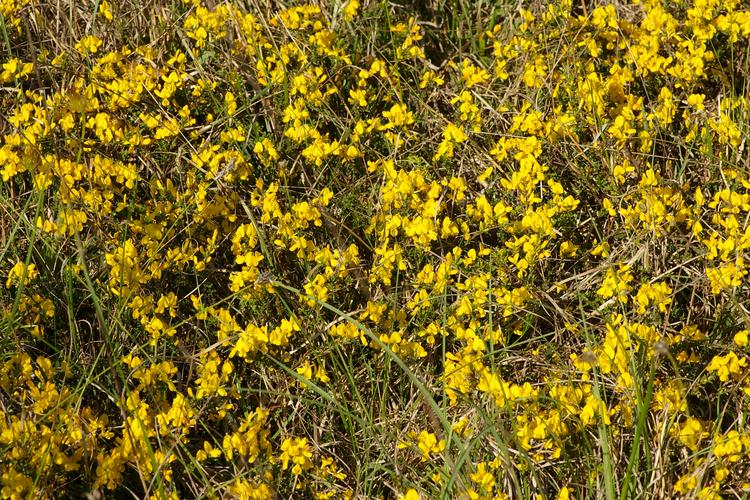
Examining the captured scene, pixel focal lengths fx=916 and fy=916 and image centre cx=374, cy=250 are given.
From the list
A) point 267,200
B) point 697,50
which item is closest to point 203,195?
point 267,200

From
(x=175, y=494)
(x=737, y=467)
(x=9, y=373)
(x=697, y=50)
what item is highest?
(x=697, y=50)

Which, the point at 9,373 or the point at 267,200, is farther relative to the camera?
the point at 267,200

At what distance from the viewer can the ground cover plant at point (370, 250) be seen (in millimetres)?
3104

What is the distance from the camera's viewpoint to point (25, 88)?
157 inches

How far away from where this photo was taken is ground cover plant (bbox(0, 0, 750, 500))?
10.2 ft

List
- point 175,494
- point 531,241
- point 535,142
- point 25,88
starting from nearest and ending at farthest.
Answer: point 175,494, point 531,241, point 535,142, point 25,88

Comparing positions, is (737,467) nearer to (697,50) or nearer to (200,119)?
(697,50)

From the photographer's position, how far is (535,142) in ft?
12.2

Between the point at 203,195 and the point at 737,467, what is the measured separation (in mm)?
2172

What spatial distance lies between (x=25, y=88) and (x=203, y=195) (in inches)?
43.3

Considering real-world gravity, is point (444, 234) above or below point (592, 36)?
below

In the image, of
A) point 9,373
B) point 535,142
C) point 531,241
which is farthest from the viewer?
point 535,142

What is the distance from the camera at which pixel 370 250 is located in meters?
3.72

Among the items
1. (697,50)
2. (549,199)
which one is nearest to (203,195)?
(549,199)
